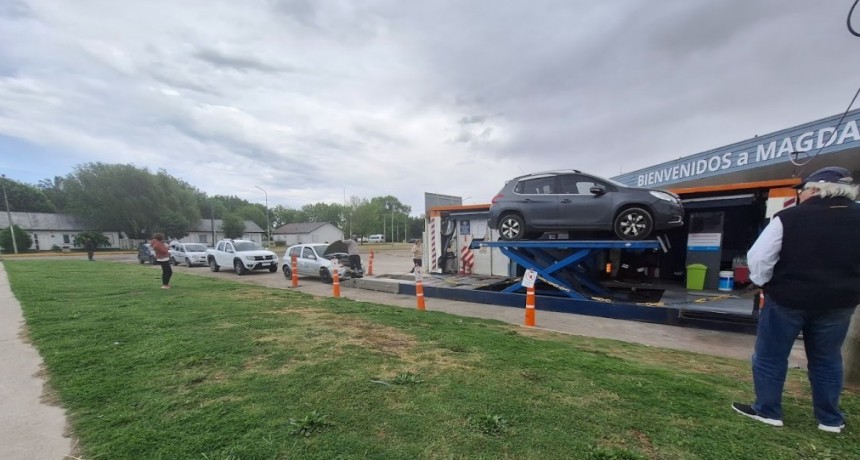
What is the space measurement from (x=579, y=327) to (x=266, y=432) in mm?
6006

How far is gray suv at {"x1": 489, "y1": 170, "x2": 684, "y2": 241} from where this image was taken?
7.04 meters

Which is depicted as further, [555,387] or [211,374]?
[211,374]

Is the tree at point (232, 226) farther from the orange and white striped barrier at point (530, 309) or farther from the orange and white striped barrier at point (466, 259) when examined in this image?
the orange and white striped barrier at point (530, 309)

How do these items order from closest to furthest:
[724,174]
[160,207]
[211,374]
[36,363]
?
1. [211,374]
2. [36,363]
3. [724,174]
4. [160,207]

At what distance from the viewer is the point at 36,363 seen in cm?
397

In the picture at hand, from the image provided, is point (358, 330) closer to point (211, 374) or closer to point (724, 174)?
point (211, 374)

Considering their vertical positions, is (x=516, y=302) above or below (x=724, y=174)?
below

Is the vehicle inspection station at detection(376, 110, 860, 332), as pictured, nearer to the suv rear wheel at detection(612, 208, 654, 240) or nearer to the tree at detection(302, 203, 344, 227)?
the suv rear wheel at detection(612, 208, 654, 240)

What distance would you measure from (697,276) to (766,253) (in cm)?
716

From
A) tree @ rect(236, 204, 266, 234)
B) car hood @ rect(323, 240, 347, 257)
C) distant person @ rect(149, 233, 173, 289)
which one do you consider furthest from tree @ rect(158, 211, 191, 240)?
distant person @ rect(149, 233, 173, 289)

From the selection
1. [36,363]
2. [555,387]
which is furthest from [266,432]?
[36,363]

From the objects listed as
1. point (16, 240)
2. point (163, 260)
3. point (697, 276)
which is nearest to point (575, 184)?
point (697, 276)

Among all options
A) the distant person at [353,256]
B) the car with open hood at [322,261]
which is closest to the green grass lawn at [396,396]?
the car with open hood at [322,261]

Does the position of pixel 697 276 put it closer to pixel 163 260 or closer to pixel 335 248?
pixel 335 248
